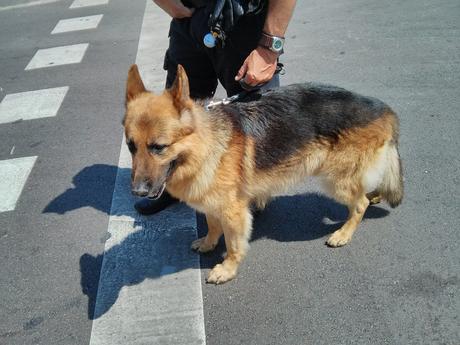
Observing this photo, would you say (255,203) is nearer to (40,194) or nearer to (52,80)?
(40,194)

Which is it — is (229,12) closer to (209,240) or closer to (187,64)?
(187,64)

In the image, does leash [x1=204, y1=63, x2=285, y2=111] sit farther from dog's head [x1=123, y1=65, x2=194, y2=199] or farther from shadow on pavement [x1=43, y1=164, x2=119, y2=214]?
shadow on pavement [x1=43, y1=164, x2=119, y2=214]

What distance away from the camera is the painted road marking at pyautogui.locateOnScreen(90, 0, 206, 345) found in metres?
2.76

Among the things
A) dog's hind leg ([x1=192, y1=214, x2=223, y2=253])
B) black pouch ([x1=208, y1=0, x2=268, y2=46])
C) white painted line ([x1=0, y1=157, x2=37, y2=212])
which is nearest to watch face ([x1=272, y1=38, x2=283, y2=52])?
black pouch ([x1=208, y1=0, x2=268, y2=46])

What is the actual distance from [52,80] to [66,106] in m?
1.23

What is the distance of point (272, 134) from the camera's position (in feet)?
9.68

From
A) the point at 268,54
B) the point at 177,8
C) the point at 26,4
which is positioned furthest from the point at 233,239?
the point at 26,4

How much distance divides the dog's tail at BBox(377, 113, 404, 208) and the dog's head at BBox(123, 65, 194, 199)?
68.5 inches

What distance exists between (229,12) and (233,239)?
1792 millimetres

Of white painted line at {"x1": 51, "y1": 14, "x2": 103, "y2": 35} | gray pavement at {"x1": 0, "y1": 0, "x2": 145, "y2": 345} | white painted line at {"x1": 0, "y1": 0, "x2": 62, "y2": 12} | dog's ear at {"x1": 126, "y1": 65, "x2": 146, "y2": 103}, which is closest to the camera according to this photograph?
dog's ear at {"x1": 126, "y1": 65, "x2": 146, "y2": 103}

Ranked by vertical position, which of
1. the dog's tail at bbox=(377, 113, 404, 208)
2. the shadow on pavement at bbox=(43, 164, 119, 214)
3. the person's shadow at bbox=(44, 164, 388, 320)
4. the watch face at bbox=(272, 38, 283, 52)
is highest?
the watch face at bbox=(272, 38, 283, 52)

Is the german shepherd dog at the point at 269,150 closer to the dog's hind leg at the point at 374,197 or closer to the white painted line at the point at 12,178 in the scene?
the dog's hind leg at the point at 374,197

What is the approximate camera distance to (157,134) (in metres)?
2.39

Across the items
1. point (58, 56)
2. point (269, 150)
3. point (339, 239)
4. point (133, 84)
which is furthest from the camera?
point (58, 56)
